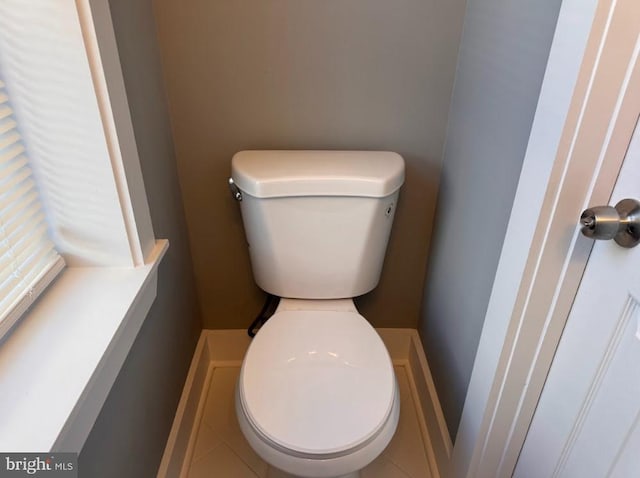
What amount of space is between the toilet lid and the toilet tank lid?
35 cm

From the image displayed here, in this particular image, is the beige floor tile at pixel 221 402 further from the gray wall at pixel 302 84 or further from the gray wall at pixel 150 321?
the gray wall at pixel 302 84

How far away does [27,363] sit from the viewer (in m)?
0.69

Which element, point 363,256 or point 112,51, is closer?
point 112,51

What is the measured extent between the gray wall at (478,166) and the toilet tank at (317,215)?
0.58 ft

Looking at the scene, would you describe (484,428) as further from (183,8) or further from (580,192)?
(183,8)

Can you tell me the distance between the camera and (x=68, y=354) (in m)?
0.71

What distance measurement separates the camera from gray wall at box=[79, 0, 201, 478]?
0.87 metres

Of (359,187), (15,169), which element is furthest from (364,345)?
(15,169)

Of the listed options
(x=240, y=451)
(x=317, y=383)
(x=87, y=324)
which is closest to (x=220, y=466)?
(x=240, y=451)

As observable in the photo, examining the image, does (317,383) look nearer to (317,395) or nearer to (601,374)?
(317,395)

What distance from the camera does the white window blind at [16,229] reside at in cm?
72

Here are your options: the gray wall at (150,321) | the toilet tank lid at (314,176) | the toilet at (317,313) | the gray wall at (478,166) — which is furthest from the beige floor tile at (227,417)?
the toilet tank lid at (314,176)

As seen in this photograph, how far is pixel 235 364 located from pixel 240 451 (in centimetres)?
35

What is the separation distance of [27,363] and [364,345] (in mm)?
719
